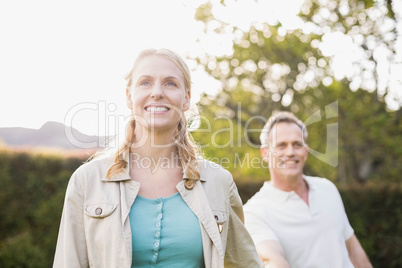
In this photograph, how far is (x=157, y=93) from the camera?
2.21 metres

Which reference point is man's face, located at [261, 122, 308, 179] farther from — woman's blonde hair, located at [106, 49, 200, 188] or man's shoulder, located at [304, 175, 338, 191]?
woman's blonde hair, located at [106, 49, 200, 188]

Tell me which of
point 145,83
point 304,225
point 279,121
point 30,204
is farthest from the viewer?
point 30,204

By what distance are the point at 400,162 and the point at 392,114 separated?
3.91 metres

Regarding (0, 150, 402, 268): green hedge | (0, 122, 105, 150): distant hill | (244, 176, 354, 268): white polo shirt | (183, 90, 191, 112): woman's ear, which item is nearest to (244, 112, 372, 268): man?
(244, 176, 354, 268): white polo shirt

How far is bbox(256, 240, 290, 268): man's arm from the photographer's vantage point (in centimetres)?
296

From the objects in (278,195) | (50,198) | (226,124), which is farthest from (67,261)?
(226,124)

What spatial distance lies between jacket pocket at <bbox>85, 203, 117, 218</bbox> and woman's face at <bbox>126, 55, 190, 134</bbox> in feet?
1.52

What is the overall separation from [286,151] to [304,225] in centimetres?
62

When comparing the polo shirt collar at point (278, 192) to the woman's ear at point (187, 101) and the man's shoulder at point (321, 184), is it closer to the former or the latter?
the man's shoulder at point (321, 184)

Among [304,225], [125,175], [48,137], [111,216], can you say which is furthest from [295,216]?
[48,137]

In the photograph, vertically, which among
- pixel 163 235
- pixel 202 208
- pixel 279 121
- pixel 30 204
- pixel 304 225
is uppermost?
pixel 279 121

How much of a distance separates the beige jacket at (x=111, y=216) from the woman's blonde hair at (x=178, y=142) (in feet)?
0.15

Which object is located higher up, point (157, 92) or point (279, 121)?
point (157, 92)

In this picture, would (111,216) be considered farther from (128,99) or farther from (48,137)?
(48,137)
